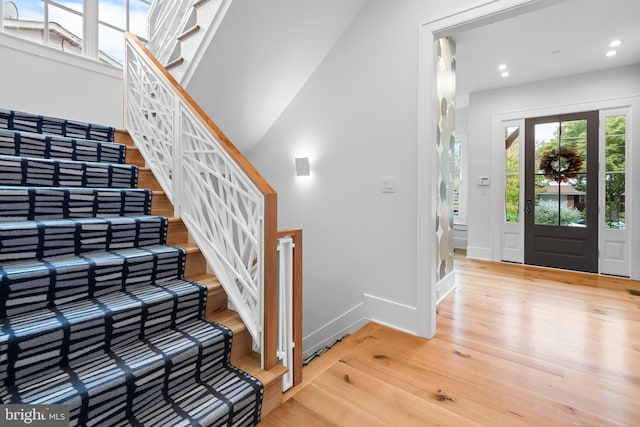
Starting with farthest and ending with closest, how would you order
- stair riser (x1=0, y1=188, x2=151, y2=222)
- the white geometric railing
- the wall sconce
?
the wall sconce, the white geometric railing, stair riser (x1=0, y1=188, x2=151, y2=222)

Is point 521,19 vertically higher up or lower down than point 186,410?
higher up

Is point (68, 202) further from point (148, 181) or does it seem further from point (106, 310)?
point (106, 310)

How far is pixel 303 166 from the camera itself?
9.67 feet

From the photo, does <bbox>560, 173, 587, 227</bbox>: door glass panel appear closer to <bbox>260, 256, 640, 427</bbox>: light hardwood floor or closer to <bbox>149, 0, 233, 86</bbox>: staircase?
<bbox>260, 256, 640, 427</bbox>: light hardwood floor

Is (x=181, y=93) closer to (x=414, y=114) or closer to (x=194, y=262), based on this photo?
(x=194, y=262)

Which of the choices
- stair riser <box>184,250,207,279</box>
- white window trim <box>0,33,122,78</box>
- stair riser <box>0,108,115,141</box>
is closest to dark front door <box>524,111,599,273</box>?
stair riser <box>184,250,207,279</box>

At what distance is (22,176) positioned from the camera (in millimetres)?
1688

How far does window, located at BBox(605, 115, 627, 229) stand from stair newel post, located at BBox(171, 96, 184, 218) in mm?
5090

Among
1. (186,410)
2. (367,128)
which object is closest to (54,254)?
(186,410)

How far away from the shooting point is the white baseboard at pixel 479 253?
4855mm

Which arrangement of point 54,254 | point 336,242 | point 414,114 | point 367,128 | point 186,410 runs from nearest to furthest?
point 186,410 < point 54,254 < point 414,114 < point 367,128 < point 336,242

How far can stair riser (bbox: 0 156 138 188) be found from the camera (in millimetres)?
1663

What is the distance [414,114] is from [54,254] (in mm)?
2280
